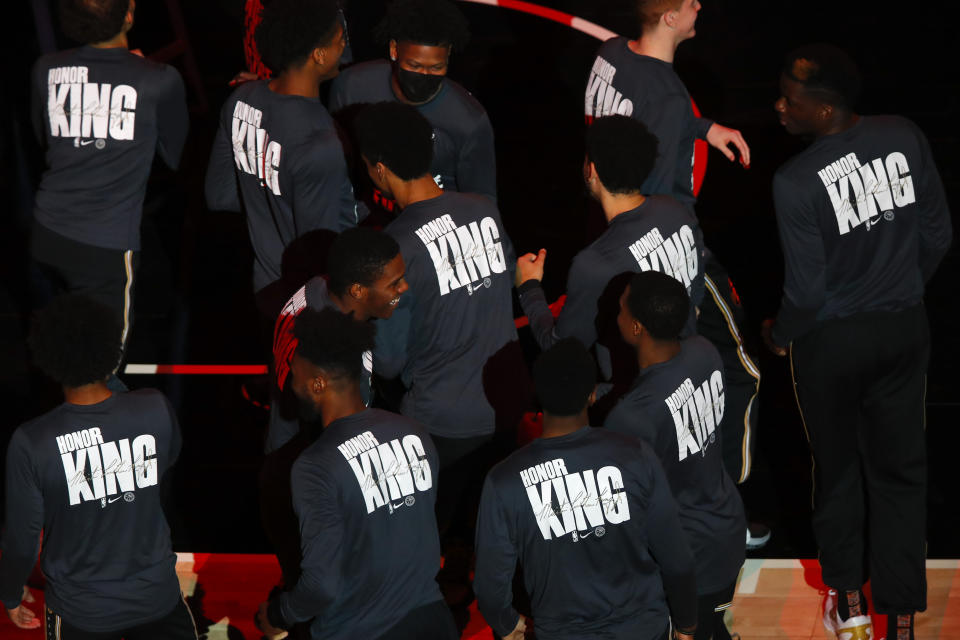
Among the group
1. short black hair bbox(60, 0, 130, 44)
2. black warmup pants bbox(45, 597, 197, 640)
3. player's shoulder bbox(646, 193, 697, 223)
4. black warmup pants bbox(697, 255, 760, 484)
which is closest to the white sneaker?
black warmup pants bbox(697, 255, 760, 484)

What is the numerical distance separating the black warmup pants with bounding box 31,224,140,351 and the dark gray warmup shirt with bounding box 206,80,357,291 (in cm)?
91

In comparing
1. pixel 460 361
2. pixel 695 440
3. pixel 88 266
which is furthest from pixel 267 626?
pixel 88 266

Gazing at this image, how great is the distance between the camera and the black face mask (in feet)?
20.4

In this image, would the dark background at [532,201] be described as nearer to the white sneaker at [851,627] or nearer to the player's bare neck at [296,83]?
the white sneaker at [851,627]

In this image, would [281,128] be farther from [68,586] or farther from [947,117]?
[947,117]

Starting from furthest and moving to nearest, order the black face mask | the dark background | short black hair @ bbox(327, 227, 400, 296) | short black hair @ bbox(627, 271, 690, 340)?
the dark background < the black face mask < short black hair @ bbox(327, 227, 400, 296) < short black hair @ bbox(627, 271, 690, 340)

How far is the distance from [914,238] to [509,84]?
5.11 metres

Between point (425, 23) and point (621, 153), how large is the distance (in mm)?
1254

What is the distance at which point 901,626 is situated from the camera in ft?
19.6

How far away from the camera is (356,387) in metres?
4.77

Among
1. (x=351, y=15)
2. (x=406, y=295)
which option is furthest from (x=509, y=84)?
(x=406, y=295)

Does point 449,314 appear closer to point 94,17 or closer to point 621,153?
point 621,153

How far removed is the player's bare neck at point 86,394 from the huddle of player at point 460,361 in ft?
0.03

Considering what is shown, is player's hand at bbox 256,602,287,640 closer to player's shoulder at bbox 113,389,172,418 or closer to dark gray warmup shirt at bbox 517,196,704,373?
player's shoulder at bbox 113,389,172,418
